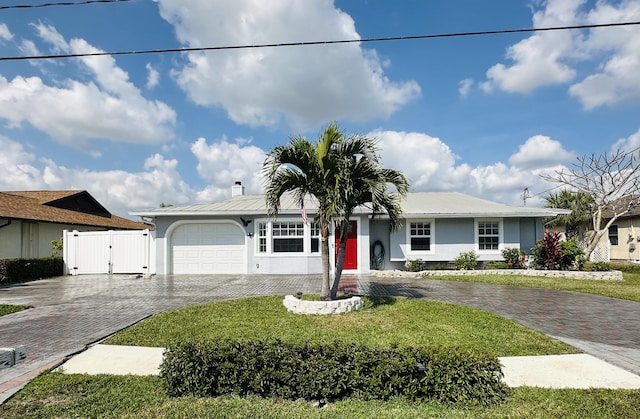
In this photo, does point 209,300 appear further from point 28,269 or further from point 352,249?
point 28,269

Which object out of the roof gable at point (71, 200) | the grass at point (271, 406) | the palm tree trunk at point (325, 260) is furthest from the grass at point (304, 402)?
the roof gable at point (71, 200)

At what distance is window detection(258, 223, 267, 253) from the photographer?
1500cm

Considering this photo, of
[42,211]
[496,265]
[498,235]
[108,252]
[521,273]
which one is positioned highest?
[42,211]

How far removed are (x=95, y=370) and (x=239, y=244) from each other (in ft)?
35.5

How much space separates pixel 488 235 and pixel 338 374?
13.7m

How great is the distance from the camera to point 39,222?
58.7 ft

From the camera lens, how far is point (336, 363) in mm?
3916

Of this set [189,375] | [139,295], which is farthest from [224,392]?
[139,295]

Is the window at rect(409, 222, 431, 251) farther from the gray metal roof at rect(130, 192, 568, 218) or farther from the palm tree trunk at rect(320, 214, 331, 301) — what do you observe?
the palm tree trunk at rect(320, 214, 331, 301)

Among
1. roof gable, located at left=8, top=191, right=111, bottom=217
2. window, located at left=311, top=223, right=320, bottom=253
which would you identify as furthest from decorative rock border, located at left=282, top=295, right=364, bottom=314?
roof gable, located at left=8, top=191, right=111, bottom=217

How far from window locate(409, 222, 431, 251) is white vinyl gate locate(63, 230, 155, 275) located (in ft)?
37.2

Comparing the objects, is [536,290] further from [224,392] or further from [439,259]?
[224,392]

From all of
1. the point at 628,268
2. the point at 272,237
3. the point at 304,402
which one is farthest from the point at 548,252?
the point at 304,402

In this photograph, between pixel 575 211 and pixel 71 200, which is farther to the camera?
pixel 71 200
